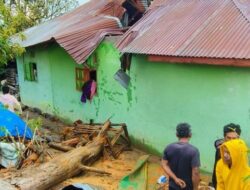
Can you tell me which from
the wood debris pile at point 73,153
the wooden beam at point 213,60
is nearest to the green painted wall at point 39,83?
the wood debris pile at point 73,153

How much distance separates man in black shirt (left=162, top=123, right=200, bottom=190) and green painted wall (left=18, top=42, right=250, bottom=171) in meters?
2.51

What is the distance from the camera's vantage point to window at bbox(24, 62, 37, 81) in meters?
15.8

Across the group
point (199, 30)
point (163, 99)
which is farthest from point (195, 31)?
point (163, 99)

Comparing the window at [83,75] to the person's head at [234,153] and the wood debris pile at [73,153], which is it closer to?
the wood debris pile at [73,153]

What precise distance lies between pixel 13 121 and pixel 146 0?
6.12m

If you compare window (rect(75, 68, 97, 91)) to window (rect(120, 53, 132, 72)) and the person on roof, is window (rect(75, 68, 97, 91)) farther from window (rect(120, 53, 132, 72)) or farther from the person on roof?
the person on roof

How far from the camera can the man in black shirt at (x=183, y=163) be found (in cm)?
480

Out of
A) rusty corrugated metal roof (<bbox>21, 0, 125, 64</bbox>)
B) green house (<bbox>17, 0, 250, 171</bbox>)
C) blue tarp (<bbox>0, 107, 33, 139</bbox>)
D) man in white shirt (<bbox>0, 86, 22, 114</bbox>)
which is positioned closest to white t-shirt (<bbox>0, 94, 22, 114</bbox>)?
man in white shirt (<bbox>0, 86, 22, 114</bbox>)

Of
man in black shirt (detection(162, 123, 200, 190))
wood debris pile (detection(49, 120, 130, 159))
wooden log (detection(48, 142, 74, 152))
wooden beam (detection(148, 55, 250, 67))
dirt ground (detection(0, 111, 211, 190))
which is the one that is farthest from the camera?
wood debris pile (detection(49, 120, 130, 159))

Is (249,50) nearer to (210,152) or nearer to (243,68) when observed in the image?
(243,68)

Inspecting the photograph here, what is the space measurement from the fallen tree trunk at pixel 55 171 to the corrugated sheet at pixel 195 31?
2509 millimetres

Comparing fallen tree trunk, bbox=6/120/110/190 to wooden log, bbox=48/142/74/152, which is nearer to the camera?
fallen tree trunk, bbox=6/120/110/190

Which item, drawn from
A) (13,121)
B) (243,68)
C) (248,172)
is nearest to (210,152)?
(243,68)

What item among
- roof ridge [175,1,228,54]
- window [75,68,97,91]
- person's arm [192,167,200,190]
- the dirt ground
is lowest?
the dirt ground
